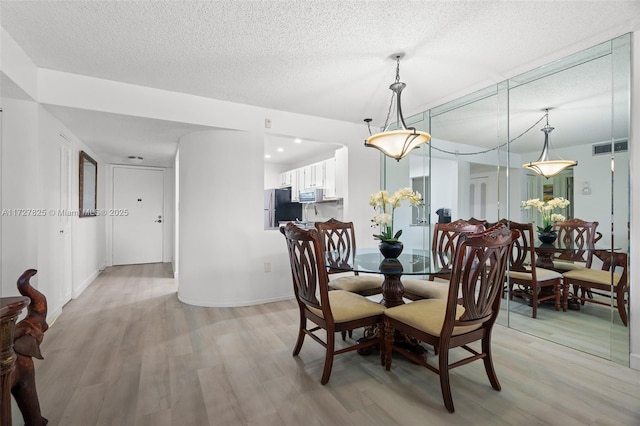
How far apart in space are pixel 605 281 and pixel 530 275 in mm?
537

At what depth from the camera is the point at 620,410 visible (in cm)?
165

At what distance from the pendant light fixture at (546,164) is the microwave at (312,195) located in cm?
299

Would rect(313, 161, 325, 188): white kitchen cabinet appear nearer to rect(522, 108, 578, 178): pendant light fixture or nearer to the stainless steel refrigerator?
the stainless steel refrigerator

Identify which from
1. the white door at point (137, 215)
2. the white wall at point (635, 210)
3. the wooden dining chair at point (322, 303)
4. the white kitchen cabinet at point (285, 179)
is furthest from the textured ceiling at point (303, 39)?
the white door at point (137, 215)

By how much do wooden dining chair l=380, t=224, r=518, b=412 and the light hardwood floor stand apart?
0.20 m

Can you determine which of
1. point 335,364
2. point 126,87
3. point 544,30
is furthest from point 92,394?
point 544,30

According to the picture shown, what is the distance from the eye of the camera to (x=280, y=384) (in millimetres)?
1907

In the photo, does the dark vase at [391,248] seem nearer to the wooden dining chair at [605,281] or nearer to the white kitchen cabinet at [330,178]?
the wooden dining chair at [605,281]

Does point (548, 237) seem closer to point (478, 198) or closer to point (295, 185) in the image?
point (478, 198)

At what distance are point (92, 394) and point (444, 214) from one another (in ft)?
11.7

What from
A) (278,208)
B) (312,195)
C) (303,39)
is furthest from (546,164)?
(278,208)

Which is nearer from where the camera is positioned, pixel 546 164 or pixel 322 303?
pixel 322 303

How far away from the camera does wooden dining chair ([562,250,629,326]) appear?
218cm

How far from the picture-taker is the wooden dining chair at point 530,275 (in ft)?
9.03
